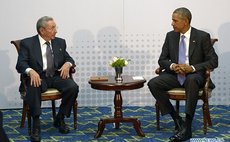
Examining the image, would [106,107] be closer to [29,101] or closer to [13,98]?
[13,98]

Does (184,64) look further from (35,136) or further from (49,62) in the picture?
(35,136)

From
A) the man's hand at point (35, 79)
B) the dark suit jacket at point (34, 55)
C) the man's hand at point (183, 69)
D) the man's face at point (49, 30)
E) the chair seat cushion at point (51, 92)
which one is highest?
the man's face at point (49, 30)

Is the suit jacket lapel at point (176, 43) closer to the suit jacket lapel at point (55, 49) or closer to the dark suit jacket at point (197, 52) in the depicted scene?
the dark suit jacket at point (197, 52)

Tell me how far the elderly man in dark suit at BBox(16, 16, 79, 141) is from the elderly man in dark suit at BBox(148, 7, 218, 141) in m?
0.99

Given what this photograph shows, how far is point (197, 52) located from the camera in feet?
18.9

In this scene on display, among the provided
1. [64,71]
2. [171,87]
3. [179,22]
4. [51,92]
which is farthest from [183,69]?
[51,92]

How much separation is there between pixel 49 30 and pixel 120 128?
1.44 metres

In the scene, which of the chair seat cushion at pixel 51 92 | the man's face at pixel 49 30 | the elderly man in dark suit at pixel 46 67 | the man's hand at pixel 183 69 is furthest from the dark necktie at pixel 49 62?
the man's hand at pixel 183 69

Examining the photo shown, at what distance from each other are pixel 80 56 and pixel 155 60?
108cm

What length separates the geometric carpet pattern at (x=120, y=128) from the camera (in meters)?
5.52

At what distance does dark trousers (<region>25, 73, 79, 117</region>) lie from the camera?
5492 mm

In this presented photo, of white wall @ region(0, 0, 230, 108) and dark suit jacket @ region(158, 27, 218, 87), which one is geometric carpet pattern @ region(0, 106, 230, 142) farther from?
dark suit jacket @ region(158, 27, 218, 87)

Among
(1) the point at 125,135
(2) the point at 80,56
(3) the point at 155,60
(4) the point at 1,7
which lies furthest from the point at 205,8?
(4) the point at 1,7

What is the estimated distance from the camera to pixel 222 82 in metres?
7.19
